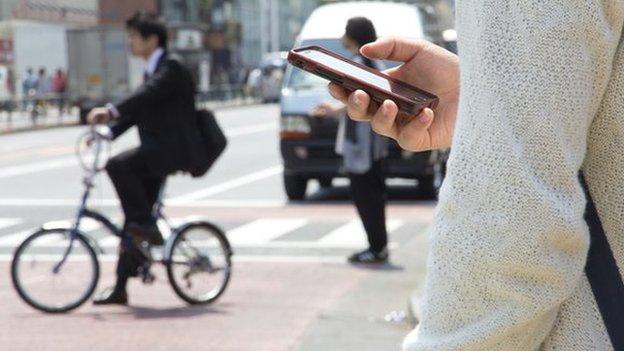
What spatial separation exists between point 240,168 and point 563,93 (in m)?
20.9

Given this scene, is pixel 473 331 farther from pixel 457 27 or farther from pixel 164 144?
pixel 164 144

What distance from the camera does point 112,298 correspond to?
864cm

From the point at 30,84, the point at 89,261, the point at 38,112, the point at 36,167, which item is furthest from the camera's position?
the point at 30,84

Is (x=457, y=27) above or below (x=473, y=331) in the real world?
above

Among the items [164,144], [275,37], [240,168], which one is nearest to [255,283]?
[164,144]

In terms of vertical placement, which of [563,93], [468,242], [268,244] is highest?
[563,93]

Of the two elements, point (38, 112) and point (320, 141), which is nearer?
point (320, 141)

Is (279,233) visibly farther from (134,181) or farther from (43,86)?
(43,86)

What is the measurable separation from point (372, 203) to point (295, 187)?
585cm

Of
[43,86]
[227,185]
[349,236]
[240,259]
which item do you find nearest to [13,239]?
[240,259]

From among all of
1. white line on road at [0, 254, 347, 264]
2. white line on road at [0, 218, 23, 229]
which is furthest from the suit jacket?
white line on road at [0, 218, 23, 229]

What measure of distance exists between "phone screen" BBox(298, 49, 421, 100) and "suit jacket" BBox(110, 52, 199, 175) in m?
6.38

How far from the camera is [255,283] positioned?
975 centimetres

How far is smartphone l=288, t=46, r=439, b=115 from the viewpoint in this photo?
72.2 inches
